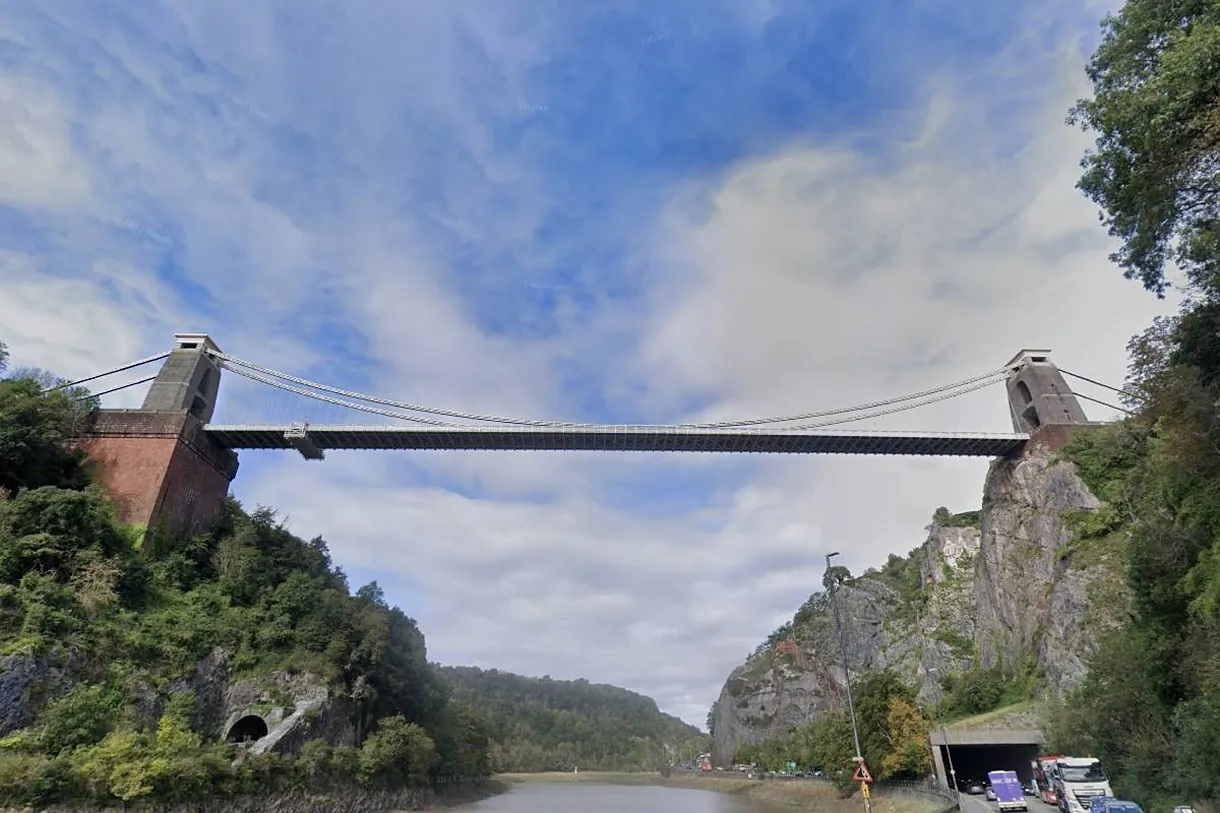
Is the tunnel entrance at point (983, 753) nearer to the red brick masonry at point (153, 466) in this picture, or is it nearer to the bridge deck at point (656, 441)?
the bridge deck at point (656, 441)

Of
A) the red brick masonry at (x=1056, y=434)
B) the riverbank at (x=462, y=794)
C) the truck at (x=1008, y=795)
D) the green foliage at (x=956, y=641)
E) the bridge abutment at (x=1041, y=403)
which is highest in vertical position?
the bridge abutment at (x=1041, y=403)

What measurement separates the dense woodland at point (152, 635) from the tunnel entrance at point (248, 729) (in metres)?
2.31

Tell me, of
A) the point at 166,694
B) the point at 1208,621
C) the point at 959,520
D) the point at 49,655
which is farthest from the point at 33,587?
the point at 959,520

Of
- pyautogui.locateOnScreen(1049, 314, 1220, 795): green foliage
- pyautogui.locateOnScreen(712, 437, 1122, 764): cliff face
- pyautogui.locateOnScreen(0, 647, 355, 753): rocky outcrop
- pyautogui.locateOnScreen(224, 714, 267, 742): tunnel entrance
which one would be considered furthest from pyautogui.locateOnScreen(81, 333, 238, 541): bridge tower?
pyautogui.locateOnScreen(712, 437, 1122, 764): cliff face

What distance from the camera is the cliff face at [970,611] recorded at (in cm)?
4181

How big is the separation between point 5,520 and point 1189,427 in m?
46.4

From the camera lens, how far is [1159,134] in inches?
518

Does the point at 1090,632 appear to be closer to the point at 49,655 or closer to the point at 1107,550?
the point at 1107,550

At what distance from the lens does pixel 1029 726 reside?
3912 centimetres

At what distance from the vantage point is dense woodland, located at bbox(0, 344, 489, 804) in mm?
26438

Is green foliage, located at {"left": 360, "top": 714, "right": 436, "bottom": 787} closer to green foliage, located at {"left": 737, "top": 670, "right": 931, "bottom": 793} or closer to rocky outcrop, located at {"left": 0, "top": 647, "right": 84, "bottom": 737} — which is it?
rocky outcrop, located at {"left": 0, "top": 647, "right": 84, "bottom": 737}

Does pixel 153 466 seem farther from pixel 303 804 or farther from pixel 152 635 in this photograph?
pixel 303 804

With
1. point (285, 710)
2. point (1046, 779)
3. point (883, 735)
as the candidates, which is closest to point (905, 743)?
point (883, 735)

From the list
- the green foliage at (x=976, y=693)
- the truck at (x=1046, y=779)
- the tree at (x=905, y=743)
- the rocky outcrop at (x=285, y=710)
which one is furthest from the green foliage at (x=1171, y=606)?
the rocky outcrop at (x=285, y=710)
